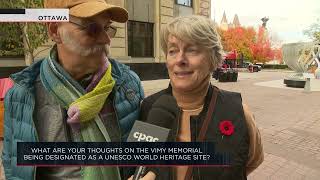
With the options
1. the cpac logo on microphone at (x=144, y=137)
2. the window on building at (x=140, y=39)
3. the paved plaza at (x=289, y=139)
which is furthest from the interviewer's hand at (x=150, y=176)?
the window on building at (x=140, y=39)

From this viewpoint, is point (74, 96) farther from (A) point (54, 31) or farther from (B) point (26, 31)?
(B) point (26, 31)

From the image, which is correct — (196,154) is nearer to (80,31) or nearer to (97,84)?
(97,84)

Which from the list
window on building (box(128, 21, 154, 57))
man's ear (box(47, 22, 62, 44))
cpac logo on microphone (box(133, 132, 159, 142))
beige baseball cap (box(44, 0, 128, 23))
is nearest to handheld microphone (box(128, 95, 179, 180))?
cpac logo on microphone (box(133, 132, 159, 142))

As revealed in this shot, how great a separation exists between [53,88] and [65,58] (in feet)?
0.58

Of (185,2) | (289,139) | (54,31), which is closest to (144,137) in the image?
(54,31)

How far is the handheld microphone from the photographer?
3.92 ft

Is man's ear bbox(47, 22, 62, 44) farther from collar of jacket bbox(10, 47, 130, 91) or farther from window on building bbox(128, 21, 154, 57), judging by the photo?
window on building bbox(128, 21, 154, 57)

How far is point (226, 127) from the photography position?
140 centimetres

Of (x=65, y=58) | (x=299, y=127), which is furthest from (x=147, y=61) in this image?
(x=65, y=58)

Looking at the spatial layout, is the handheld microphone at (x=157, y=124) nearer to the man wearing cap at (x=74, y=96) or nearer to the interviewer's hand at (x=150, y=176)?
the interviewer's hand at (x=150, y=176)

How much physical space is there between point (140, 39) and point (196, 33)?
14734 millimetres

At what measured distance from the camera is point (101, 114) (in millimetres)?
1575

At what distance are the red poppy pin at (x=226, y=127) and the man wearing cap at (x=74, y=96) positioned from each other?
48 centimetres

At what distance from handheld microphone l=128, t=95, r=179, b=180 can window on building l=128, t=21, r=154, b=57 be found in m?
13.8
